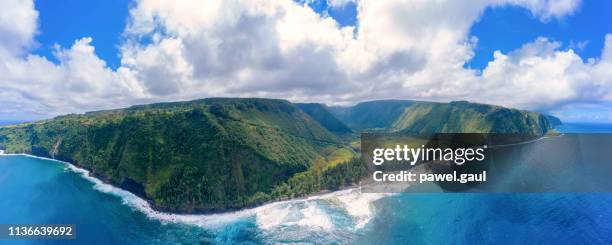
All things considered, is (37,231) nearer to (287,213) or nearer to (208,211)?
(208,211)

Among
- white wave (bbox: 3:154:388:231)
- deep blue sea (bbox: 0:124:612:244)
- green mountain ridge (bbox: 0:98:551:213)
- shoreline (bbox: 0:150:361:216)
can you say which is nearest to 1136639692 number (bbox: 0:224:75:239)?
deep blue sea (bbox: 0:124:612:244)

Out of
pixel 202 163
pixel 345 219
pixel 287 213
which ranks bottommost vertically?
pixel 345 219

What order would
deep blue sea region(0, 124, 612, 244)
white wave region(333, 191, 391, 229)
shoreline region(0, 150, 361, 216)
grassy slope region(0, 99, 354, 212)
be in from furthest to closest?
grassy slope region(0, 99, 354, 212)
shoreline region(0, 150, 361, 216)
white wave region(333, 191, 391, 229)
deep blue sea region(0, 124, 612, 244)

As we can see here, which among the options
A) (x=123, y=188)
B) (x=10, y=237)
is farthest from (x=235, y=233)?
(x=123, y=188)

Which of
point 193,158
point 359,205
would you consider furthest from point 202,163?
point 359,205

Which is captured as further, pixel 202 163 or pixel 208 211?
pixel 202 163

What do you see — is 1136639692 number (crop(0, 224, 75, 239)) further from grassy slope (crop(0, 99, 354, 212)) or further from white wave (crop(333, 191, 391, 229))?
white wave (crop(333, 191, 391, 229))
